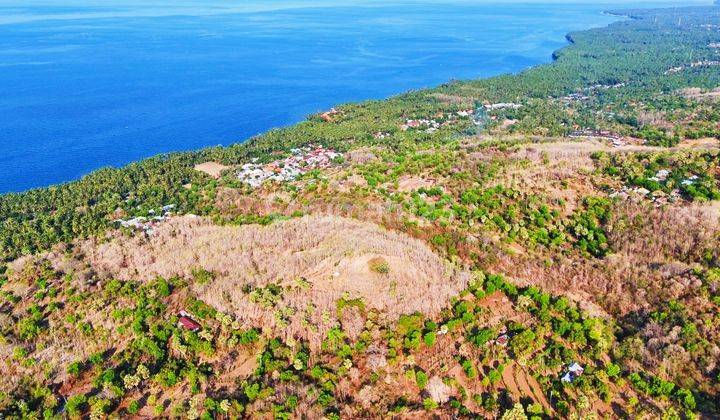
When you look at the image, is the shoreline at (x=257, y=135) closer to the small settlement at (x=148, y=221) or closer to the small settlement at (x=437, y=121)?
the small settlement at (x=148, y=221)

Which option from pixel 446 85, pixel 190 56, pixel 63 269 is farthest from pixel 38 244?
pixel 190 56

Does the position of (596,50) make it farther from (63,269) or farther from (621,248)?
(63,269)

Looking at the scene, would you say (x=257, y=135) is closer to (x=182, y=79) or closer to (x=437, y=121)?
(x=437, y=121)

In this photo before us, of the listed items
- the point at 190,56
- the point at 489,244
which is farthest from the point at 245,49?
the point at 489,244

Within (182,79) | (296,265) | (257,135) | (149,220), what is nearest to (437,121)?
(257,135)

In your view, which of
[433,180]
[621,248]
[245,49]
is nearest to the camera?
[621,248]

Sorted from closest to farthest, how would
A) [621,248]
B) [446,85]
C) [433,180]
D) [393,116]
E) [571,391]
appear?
1. [571,391]
2. [621,248]
3. [433,180]
4. [393,116]
5. [446,85]

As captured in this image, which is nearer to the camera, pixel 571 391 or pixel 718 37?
pixel 571 391
